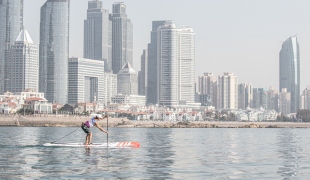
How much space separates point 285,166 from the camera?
35.2 m

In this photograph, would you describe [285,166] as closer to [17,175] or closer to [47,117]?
[17,175]

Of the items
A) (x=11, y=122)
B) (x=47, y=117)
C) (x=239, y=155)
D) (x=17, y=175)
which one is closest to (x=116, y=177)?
(x=17, y=175)

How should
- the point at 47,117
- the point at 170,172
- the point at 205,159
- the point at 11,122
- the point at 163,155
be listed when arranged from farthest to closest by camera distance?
the point at 47,117 → the point at 11,122 → the point at 163,155 → the point at 205,159 → the point at 170,172

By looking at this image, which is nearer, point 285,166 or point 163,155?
point 285,166

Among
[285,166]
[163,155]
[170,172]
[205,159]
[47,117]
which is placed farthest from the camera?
[47,117]

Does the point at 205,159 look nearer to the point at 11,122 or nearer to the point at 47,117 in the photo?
the point at 11,122

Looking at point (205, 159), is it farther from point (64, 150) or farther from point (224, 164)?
point (64, 150)

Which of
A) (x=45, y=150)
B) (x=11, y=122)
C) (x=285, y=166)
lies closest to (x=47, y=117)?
(x=11, y=122)

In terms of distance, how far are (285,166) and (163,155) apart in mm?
9057

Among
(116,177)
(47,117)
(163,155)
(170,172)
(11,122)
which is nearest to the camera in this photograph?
(116,177)

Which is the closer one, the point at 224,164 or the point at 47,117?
the point at 224,164

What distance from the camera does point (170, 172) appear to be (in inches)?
1228

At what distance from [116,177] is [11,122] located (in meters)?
154

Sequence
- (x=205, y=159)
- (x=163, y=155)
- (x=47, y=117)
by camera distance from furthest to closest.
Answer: (x=47, y=117)
(x=163, y=155)
(x=205, y=159)
